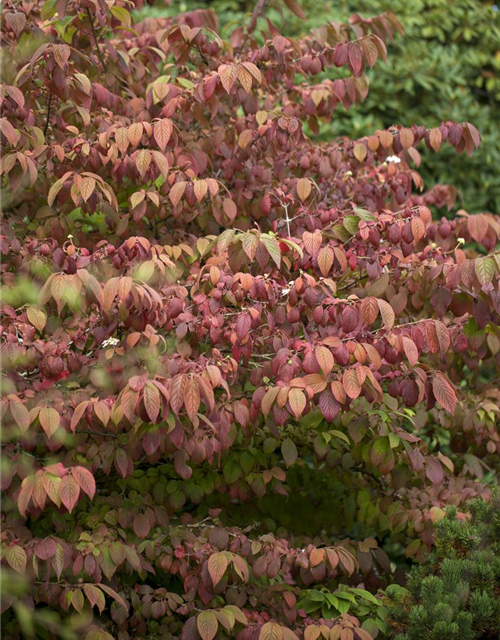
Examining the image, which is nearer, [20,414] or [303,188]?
[20,414]

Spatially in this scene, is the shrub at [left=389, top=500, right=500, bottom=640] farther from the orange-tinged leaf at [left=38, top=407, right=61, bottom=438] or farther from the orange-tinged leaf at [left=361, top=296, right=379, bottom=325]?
the orange-tinged leaf at [left=38, top=407, right=61, bottom=438]

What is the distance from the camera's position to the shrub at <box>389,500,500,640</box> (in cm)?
306

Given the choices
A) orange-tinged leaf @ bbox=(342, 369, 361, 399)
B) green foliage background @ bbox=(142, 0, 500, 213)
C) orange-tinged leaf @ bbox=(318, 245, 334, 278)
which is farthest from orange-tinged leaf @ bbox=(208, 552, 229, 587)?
green foliage background @ bbox=(142, 0, 500, 213)

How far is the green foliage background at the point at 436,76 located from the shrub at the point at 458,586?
4568 millimetres

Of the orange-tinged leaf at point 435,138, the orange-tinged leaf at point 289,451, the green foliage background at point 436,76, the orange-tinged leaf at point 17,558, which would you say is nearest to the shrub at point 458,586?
the orange-tinged leaf at point 289,451

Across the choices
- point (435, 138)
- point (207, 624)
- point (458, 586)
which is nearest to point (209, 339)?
point (207, 624)

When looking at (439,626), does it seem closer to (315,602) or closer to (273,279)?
(315,602)

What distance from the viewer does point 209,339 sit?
3609 millimetres

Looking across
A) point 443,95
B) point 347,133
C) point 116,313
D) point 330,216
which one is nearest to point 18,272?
point 116,313

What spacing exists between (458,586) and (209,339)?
Answer: 1289mm

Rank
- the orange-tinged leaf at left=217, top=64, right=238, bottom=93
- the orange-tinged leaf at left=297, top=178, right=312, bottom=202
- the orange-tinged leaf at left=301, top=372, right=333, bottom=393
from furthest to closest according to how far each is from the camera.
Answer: the orange-tinged leaf at left=297, top=178, right=312, bottom=202
the orange-tinged leaf at left=217, top=64, right=238, bottom=93
the orange-tinged leaf at left=301, top=372, right=333, bottom=393

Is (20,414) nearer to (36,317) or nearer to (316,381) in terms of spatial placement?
(36,317)

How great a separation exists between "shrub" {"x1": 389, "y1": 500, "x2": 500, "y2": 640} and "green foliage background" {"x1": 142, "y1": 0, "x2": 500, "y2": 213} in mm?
4568

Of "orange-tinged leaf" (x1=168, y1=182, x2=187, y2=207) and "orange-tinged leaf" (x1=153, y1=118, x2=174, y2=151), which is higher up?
"orange-tinged leaf" (x1=153, y1=118, x2=174, y2=151)
